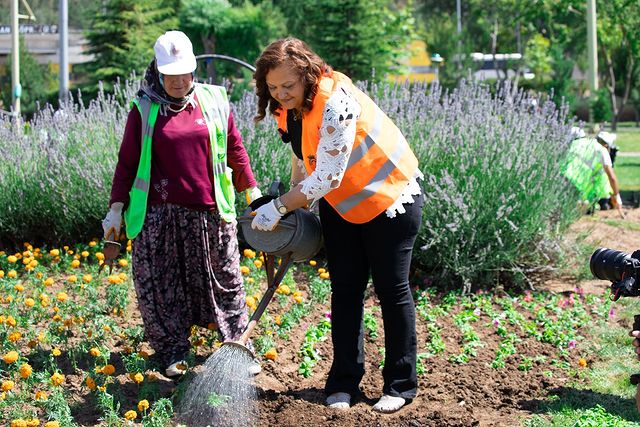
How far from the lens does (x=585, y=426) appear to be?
4078 mm

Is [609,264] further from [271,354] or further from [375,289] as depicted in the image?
[271,354]

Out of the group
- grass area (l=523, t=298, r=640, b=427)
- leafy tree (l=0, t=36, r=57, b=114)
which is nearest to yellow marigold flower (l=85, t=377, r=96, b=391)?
grass area (l=523, t=298, r=640, b=427)

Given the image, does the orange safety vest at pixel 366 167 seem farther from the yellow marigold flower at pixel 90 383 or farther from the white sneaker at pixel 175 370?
the yellow marigold flower at pixel 90 383

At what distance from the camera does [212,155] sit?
15.4ft

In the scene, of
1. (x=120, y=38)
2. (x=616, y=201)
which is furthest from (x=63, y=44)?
(x=120, y=38)

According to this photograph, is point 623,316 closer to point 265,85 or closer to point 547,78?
point 265,85

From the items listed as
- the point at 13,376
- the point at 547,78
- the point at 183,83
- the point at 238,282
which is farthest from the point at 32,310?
the point at 547,78

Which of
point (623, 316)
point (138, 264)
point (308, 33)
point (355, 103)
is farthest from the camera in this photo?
point (308, 33)

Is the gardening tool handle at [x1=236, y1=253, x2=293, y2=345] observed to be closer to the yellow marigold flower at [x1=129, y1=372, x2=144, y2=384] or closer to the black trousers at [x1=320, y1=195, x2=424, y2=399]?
the black trousers at [x1=320, y1=195, x2=424, y2=399]

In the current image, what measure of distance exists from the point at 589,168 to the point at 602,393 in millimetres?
4541

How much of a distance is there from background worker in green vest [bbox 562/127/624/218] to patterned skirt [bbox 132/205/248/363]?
338cm

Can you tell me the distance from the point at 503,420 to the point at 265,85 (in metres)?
1.88

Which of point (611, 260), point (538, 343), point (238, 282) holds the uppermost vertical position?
point (611, 260)

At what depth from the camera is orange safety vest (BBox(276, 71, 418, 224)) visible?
4.11m
